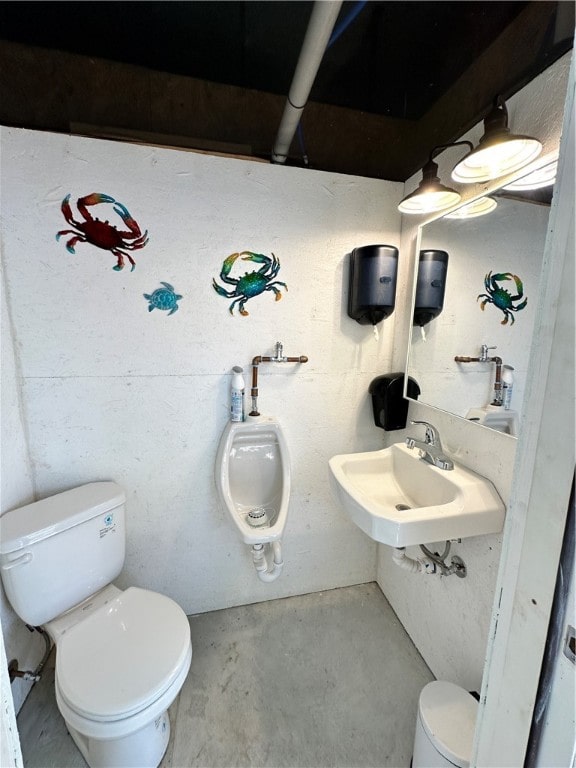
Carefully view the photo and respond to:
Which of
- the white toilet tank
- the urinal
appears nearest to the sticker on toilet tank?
the white toilet tank

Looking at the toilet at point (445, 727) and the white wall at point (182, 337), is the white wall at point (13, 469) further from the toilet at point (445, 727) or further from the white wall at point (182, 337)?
the toilet at point (445, 727)

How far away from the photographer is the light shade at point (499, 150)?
2.84 ft

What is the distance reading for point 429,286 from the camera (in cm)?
133

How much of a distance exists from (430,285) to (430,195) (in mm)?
333

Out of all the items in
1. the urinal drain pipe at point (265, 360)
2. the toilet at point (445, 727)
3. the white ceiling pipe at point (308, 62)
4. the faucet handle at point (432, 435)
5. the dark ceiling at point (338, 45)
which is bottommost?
the toilet at point (445, 727)

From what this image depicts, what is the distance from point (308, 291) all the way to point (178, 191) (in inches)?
25.9

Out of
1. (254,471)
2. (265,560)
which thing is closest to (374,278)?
(254,471)

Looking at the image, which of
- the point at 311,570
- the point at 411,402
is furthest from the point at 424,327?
the point at 311,570

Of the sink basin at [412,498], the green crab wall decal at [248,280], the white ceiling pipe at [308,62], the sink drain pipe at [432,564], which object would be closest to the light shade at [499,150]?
the white ceiling pipe at [308,62]

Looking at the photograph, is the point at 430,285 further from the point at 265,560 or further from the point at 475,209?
the point at 265,560

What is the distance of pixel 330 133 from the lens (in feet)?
4.57

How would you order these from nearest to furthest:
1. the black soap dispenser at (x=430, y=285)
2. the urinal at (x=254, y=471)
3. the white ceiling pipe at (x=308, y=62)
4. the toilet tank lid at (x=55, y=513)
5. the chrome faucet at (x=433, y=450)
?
1. the white ceiling pipe at (x=308, y=62)
2. the toilet tank lid at (x=55, y=513)
3. the chrome faucet at (x=433, y=450)
4. the black soap dispenser at (x=430, y=285)
5. the urinal at (x=254, y=471)

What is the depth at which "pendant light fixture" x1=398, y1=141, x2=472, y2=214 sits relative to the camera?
3.69 ft

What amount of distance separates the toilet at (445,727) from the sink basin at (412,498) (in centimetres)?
52
